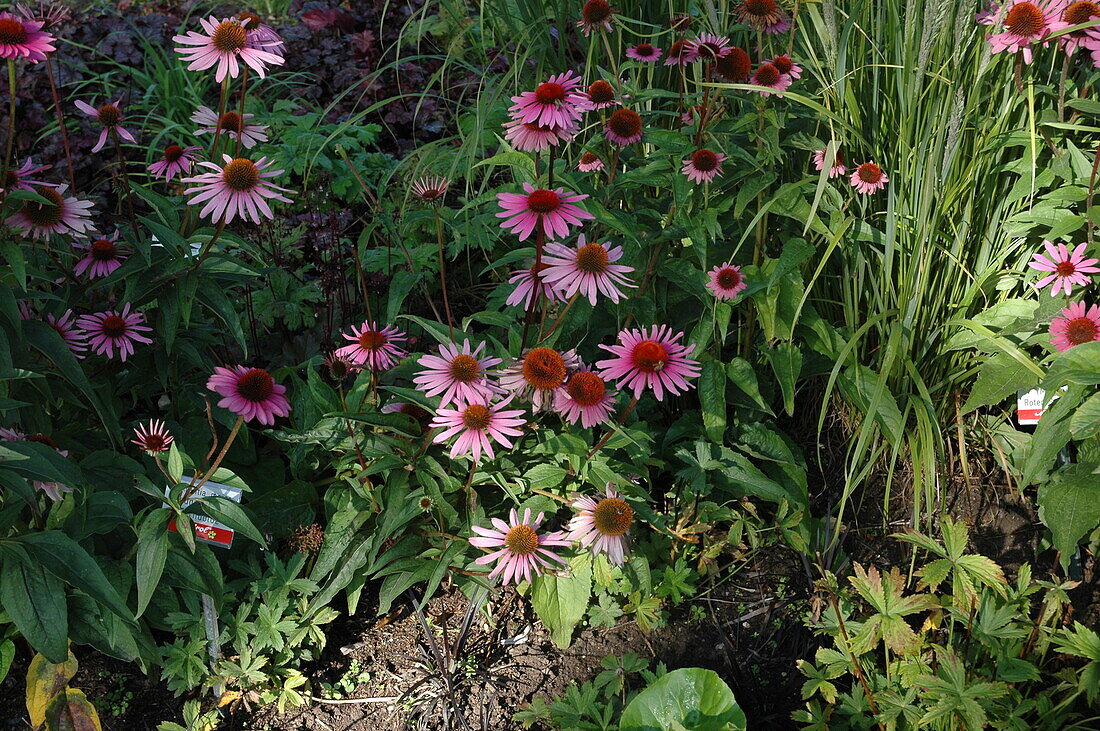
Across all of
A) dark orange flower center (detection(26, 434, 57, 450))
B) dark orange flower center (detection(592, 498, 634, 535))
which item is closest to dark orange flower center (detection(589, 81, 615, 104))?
dark orange flower center (detection(592, 498, 634, 535))

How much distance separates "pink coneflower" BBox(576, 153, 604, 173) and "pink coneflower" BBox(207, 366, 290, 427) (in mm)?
851

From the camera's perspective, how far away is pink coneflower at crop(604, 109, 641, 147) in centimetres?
173

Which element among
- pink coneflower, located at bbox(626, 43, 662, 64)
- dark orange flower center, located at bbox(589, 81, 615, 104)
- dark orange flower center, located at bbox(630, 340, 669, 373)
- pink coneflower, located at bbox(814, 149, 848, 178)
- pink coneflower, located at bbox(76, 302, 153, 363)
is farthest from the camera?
pink coneflower, located at bbox(626, 43, 662, 64)

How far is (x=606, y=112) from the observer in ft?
7.49

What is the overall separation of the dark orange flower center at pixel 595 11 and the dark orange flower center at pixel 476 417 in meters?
0.93

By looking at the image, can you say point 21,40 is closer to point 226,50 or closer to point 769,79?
point 226,50

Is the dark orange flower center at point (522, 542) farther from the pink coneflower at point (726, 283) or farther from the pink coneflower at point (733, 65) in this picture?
the pink coneflower at point (733, 65)

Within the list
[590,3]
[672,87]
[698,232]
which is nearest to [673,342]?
[698,232]

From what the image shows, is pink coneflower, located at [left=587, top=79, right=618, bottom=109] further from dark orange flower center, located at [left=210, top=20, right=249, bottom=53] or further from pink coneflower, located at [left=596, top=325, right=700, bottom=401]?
dark orange flower center, located at [left=210, top=20, right=249, bottom=53]

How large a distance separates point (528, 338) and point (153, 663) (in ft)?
3.33

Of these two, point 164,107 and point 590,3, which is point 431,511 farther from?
point 164,107

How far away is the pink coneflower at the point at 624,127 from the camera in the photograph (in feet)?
5.66

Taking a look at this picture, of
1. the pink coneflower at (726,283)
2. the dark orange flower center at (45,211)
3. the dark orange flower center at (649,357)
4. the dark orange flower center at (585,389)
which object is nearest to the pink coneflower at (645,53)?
the pink coneflower at (726,283)

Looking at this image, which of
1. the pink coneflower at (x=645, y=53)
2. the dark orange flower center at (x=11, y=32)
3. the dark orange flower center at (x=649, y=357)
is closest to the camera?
the dark orange flower center at (x=11, y=32)
